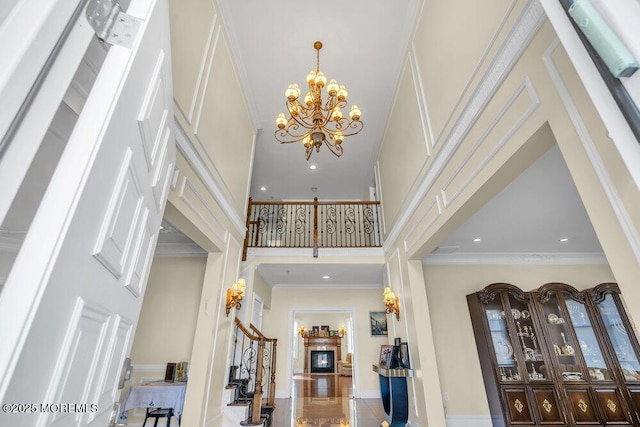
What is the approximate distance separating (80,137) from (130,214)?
42cm

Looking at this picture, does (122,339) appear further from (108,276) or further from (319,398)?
(319,398)

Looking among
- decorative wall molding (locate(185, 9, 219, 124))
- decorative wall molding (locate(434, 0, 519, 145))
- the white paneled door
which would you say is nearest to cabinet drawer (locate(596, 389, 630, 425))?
decorative wall molding (locate(434, 0, 519, 145))

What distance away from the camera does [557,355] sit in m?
4.45

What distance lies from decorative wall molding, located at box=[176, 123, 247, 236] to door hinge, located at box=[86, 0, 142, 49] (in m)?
1.98

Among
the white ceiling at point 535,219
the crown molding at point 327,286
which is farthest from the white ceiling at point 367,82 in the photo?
the crown molding at point 327,286

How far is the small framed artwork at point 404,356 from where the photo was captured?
13.2 feet

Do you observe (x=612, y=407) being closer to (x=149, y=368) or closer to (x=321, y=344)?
(x=149, y=368)

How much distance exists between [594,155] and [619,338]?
5.09 m

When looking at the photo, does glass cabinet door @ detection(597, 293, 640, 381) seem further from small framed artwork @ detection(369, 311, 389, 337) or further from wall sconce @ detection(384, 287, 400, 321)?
small framed artwork @ detection(369, 311, 389, 337)

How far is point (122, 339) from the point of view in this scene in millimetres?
1068

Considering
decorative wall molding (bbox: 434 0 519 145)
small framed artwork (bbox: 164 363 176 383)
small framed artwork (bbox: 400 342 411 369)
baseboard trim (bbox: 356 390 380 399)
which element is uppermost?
decorative wall molding (bbox: 434 0 519 145)

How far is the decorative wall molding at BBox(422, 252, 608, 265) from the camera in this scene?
211 inches

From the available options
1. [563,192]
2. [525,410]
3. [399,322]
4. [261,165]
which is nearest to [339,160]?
[261,165]

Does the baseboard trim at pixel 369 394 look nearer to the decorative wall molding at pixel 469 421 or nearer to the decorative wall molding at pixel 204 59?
the decorative wall molding at pixel 469 421
